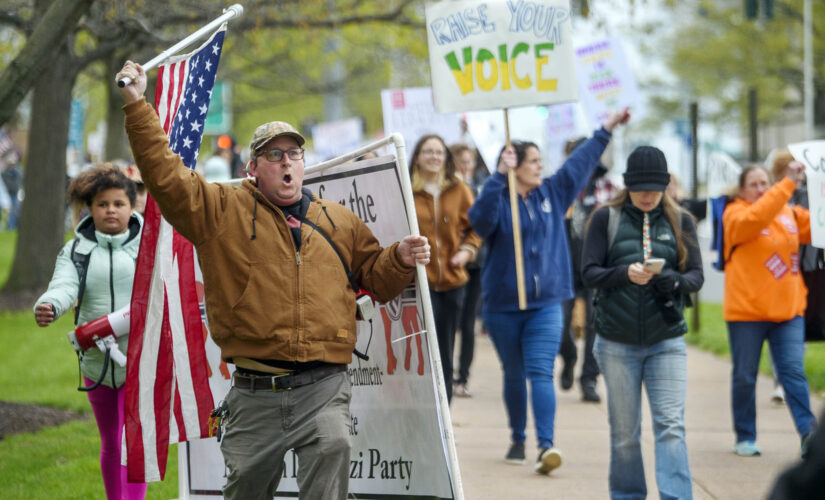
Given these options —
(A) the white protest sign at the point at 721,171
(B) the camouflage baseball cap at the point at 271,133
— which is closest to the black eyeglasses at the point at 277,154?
(B) the camouflage baseball cap at the point at 271,133

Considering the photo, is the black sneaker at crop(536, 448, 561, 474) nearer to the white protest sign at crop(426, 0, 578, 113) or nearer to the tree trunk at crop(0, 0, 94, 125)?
the white protest sign at crop(426, 0, 578, 113)

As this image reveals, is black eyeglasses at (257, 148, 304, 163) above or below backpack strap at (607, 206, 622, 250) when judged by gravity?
above

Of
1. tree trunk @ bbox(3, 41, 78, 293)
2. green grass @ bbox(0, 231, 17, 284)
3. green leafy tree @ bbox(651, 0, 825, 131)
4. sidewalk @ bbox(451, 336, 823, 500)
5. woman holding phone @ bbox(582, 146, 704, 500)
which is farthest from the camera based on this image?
green leafy tree @ bbox(651, 0, 825, 131)

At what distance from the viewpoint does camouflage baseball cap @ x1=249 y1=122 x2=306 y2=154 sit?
14.7ft

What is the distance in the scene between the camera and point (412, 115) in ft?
42.3

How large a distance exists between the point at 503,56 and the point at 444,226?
5.13ft

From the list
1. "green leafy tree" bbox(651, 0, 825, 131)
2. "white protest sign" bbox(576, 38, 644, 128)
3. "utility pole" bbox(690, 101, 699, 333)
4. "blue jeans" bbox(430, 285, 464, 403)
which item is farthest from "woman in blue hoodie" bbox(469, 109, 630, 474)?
"green leafy tree" bbox(651, 0, 825, 131)

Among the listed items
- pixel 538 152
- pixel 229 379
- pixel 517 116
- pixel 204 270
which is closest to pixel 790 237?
pixel 538 152

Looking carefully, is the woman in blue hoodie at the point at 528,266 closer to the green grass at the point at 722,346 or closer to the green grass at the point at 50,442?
the green grass at the point at 50,442

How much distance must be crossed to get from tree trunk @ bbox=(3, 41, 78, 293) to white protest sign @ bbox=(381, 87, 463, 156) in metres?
4.58

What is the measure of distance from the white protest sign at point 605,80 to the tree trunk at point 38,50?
290 inches

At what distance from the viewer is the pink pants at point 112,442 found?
18.5ft

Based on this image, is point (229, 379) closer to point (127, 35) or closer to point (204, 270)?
point (204, 270)

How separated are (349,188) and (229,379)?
1.16m
